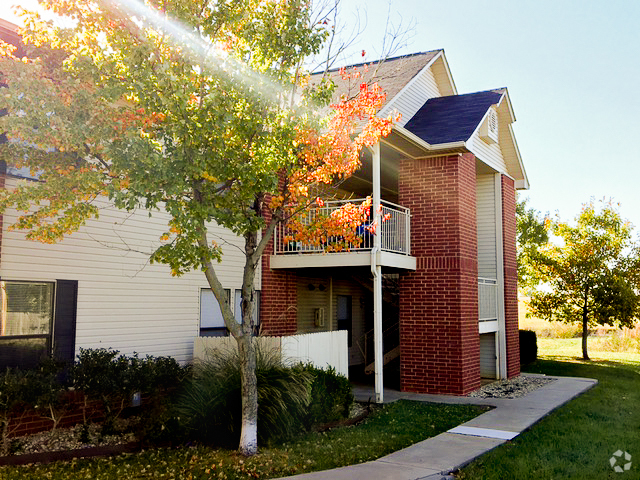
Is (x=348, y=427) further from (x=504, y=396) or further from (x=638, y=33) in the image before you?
(x=638, y=33)

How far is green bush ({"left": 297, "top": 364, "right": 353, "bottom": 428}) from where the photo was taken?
9.62 metres

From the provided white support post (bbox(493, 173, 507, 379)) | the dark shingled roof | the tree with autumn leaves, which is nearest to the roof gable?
the dark shingled roof

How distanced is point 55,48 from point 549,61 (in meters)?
21.4

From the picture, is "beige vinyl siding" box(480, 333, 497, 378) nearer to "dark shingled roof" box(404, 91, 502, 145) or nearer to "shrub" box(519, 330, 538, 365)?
"shrub" box(519, 330, 538, 365)

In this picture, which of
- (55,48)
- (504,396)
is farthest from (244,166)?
(504,396)

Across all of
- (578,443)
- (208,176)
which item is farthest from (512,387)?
(208,176)

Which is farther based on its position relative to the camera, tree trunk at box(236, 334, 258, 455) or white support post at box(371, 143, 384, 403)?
white support post at box(371, 143, 384, 403)

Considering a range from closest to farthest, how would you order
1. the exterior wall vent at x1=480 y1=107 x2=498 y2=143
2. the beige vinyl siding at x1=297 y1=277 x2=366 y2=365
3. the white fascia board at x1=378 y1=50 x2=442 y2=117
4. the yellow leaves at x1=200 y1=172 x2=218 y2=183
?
1. the yellow leaves at x1=200 y1=172 x2=218 y2=183
2. the white fascia board at x1=378 y1=50 x2=442 y2=117
3. the exterior wall vent at x1=480 y1=107 x2=498 y2=143
4. the beige vinyl siding at x1=297 y1=277 x2=366 y2=365

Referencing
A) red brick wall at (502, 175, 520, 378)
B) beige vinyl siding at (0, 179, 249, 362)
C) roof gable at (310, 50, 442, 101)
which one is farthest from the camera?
red brick wall at (502, 175, 520, 378)

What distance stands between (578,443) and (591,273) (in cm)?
1559

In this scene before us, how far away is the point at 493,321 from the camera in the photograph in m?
17.1

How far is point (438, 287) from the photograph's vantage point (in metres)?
14.6

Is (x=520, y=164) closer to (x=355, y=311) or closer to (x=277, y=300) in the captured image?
(x=355, y=311)

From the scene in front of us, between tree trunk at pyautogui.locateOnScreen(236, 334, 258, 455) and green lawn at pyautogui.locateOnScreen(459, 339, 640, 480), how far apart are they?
261 cm
